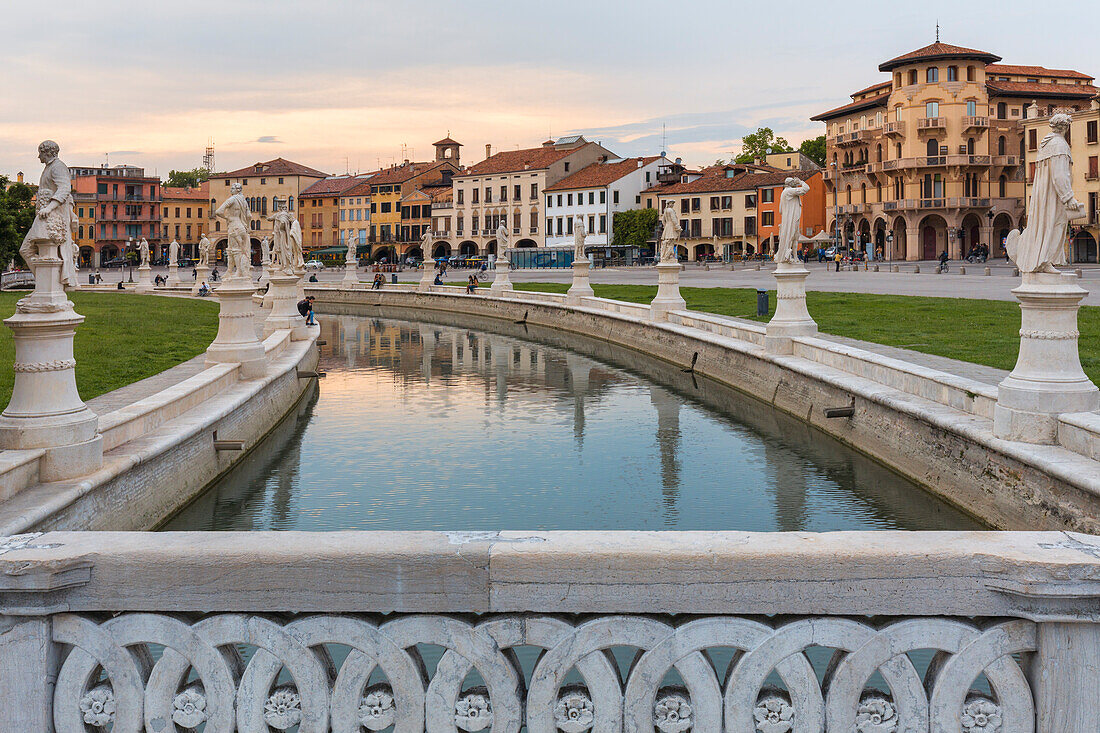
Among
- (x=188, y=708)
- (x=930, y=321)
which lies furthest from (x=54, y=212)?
(x=930, y=321)

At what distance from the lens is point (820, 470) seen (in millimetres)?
14664

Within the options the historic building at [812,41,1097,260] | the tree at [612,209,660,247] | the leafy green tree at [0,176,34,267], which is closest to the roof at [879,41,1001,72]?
the historic building at [812,41,1097,260]

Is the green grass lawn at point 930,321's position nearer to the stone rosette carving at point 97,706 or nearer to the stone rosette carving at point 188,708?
the stone rosette carving at point 188,708

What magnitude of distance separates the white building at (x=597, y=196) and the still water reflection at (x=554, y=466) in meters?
72.6

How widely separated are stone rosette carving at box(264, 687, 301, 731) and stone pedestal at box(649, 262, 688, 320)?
2503 cm

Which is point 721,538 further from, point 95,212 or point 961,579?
point 95,212

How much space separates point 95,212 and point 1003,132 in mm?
91913

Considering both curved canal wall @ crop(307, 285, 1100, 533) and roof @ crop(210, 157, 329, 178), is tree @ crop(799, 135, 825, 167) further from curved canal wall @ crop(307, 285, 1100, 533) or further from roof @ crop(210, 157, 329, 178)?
curved canal wall @ crop(307, 285, 1100, 533)

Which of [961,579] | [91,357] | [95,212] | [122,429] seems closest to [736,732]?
[961,579]

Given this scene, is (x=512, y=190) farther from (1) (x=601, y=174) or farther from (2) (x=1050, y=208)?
(2) (x=1050, y=208)

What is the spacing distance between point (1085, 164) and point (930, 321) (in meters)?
53.3

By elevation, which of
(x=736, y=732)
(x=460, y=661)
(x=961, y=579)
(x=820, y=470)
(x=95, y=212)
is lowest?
(x=820, y=470)

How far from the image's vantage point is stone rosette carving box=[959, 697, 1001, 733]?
3.30 meters

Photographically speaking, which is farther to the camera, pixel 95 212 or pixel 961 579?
pixel 95 212
